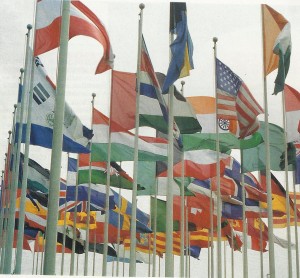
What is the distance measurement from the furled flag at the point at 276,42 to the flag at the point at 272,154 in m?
4.00

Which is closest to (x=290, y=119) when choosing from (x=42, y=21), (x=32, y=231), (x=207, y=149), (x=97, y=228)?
(x=207, y=149)

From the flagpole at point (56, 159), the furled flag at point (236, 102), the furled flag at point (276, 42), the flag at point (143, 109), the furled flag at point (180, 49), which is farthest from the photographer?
the furled flag at point (236, 102)

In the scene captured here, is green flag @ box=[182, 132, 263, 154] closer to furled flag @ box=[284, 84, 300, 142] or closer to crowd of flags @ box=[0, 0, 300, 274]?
crowd of flags @ box=[0, 0, 300, 274]

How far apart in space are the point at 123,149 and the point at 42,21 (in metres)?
6.53

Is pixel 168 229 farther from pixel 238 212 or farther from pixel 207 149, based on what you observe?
pixel 238 212

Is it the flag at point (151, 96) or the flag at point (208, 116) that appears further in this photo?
the flag at point (208, 116)

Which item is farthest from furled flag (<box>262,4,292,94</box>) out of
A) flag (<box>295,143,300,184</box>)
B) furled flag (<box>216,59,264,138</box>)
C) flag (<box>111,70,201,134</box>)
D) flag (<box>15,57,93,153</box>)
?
flag (<box>295,143,300,184</box>)

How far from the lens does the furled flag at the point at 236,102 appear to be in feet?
53.1

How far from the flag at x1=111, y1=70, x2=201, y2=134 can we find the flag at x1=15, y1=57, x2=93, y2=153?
1315 millimetres

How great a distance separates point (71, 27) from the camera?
37.2ft

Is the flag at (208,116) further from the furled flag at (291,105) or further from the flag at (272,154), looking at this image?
the furled flag at (291,105)

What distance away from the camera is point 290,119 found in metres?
18.2

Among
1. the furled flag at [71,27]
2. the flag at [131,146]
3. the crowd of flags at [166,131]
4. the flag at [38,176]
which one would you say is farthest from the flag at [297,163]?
the furled flag at [71,27]

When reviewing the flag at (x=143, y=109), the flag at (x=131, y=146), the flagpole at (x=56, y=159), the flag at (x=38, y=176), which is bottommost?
the flagpole at (x=56, y=159)
